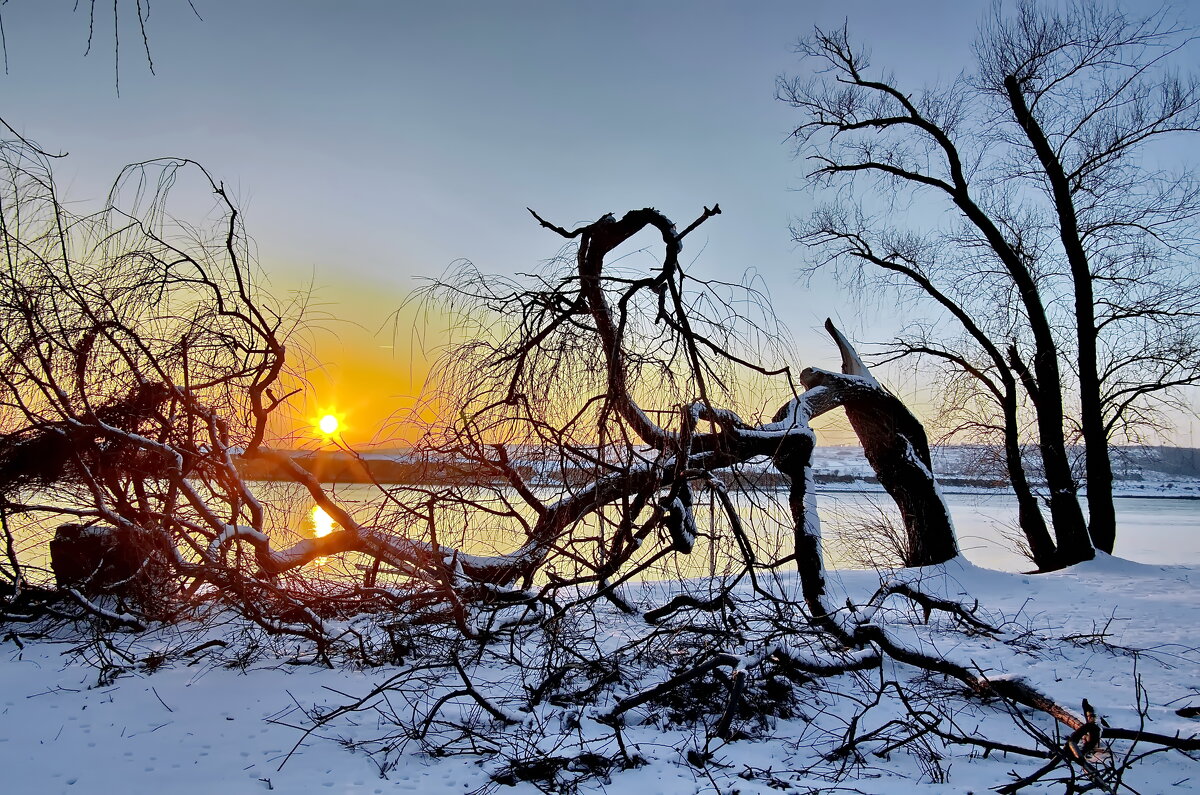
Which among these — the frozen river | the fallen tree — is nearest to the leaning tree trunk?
the frozen river

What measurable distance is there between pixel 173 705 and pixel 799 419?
14.1 ft

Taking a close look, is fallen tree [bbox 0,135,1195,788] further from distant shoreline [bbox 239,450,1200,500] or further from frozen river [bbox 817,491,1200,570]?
frozen river [bbox 817,491,1200,570]

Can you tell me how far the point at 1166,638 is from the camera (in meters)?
4.35

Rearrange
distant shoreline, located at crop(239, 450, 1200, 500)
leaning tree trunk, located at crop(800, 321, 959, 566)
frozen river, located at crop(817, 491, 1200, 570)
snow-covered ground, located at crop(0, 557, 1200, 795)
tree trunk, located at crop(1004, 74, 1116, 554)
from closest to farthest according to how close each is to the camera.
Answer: snow-covered ground, located at crop(0, 557, 1200, 795)
distant shoreline, located at crop(239, 450, 1200, 500)
leaning tree trunk, located at crop(800, 321, 959, 566)
frozen river, located at crop(817, 491, 1200, 570)
tree trunk, located at crop(1004, 74, 1116, 554)

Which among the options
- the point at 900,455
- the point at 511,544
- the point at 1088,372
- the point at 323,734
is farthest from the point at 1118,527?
the point at 323,734

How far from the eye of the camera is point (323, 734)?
2664 mm

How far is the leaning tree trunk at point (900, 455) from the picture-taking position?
684cm

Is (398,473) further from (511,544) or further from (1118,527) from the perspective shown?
(1118,527)

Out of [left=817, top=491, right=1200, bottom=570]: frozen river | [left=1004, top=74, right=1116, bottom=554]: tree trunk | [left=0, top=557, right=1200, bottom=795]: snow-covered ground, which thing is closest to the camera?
[left=0, top=557, right=1200, bottom=795]: snow-covered ground

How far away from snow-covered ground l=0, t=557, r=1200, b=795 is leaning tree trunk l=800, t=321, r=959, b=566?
268 centimetres

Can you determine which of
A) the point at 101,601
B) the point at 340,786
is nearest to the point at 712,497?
the point at 340,786

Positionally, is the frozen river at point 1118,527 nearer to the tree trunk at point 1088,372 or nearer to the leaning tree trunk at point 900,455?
the leaning tree trunk at point 900,455

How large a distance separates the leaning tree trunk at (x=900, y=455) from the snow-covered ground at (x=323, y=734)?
268cm

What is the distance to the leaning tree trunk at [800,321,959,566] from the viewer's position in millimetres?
6836
